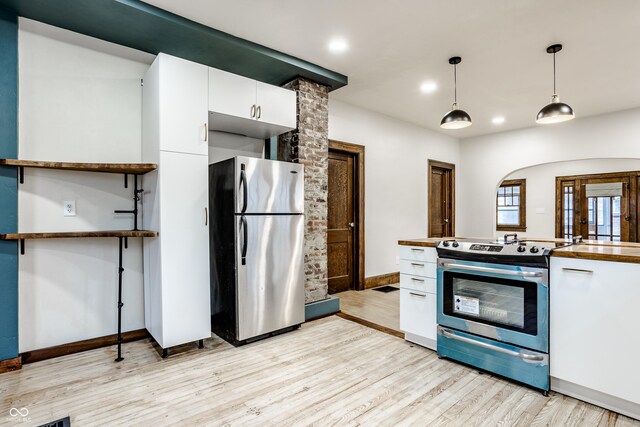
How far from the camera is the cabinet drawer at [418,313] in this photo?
2814 mm

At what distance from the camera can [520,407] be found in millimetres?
2051

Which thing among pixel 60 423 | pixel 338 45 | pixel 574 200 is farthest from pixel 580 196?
pixel 60 423

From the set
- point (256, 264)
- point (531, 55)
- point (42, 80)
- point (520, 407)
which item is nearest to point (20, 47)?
point (42, 80)

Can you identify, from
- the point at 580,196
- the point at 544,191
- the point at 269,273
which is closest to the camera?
the point at 269,273

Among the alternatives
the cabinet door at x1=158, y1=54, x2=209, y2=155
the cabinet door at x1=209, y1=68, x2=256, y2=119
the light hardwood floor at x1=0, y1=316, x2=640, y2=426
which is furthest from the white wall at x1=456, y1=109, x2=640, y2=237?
the cabinet door at x1=158, y1=54, x2=209, y2=155

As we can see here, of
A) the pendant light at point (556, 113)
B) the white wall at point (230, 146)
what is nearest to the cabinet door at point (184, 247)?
the white wall at point (230, 146)

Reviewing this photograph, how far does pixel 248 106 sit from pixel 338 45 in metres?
1.05

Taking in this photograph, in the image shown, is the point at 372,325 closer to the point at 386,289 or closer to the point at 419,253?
the point at 419,253

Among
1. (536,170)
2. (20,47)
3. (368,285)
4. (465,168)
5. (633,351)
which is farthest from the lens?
(536,170)

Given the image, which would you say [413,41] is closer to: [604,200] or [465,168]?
[465,168]

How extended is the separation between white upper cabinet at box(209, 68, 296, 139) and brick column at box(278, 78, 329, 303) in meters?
0.18

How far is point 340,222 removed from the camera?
4941 millimetres

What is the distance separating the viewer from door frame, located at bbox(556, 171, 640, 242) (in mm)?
6715

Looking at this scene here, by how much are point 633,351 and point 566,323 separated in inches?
12.6
